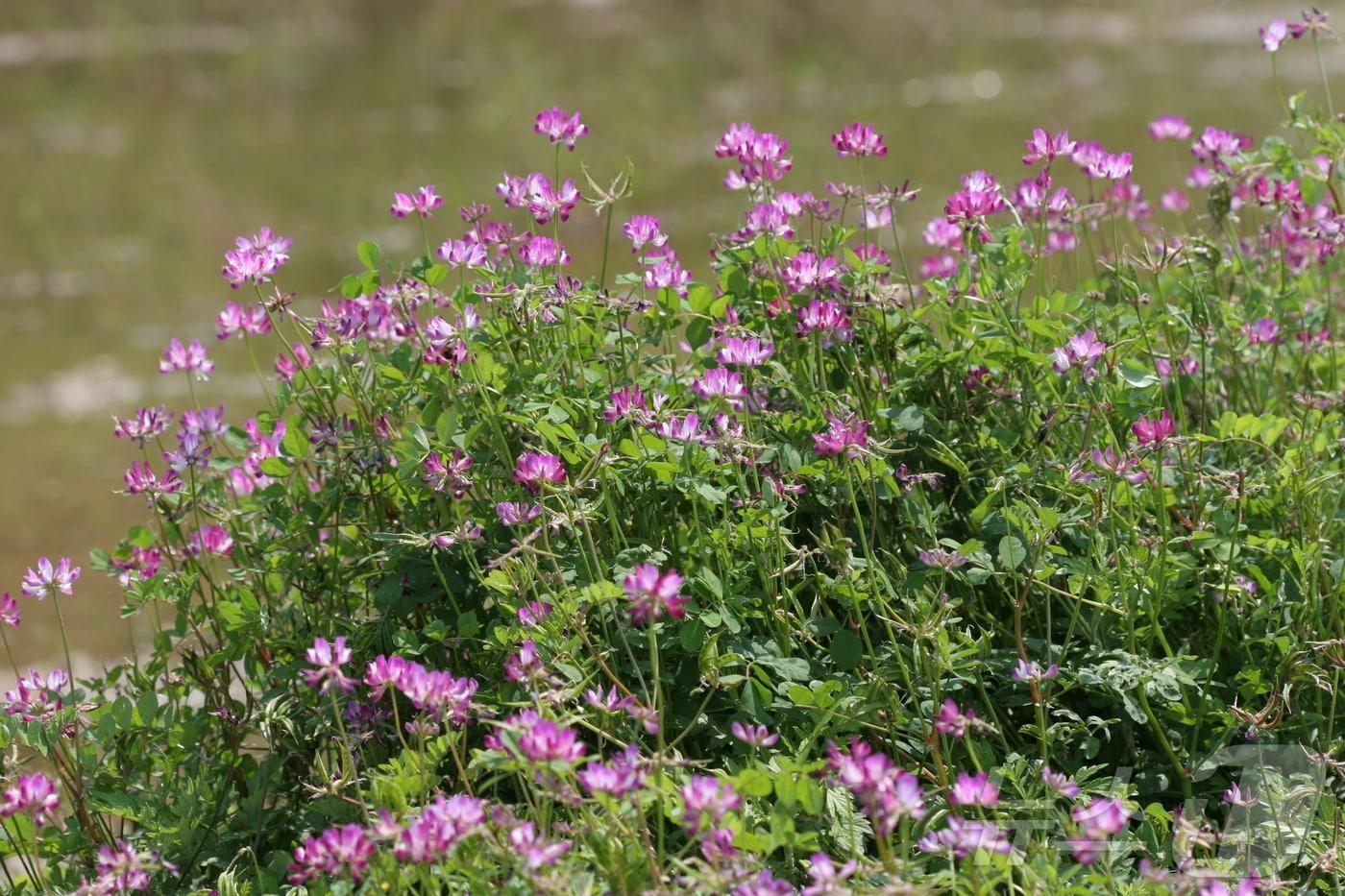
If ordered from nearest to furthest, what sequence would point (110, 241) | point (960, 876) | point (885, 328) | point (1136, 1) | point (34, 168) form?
point (960, 876), point (885, 328), point (110, 241), point (34, 168), point (1136, 1)

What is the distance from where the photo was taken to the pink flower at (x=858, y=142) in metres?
2.51

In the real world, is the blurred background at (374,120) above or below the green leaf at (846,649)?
above

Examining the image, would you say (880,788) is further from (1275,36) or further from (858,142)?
(1275,36)

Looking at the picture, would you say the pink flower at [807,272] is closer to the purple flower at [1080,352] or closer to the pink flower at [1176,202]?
the purple flower at [1080,352]

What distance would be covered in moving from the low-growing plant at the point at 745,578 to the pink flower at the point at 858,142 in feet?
0.30

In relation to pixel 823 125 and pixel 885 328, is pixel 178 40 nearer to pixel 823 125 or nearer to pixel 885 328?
pixel 823 125

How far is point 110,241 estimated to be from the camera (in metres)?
8.19

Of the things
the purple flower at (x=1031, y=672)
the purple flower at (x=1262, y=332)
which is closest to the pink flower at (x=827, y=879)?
the purple flower at (x=1031, y=672)

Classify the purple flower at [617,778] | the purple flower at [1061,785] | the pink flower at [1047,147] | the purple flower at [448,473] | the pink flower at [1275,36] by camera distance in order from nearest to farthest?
1. the purple flower at [617,778]
2. the purple flower at [1061,785]
3. the purple flower at [448,473]
4. the pink flower at [1047,147]
5. the pink flower at [1275,36]

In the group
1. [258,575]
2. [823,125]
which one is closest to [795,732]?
[258,575]

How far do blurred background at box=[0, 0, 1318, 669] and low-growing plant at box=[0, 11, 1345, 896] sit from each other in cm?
179

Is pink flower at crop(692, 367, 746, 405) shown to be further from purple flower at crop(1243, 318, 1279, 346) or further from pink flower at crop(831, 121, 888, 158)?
purple flower at crop(1243, 318, 1279, 346)

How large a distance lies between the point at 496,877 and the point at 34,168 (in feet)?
28.2

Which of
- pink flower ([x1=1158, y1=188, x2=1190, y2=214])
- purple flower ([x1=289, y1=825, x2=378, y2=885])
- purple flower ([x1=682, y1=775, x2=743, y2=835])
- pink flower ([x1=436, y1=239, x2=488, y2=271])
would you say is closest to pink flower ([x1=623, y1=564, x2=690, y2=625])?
purple flower ([x1=682, y1=775, x2=743, y2=835])
